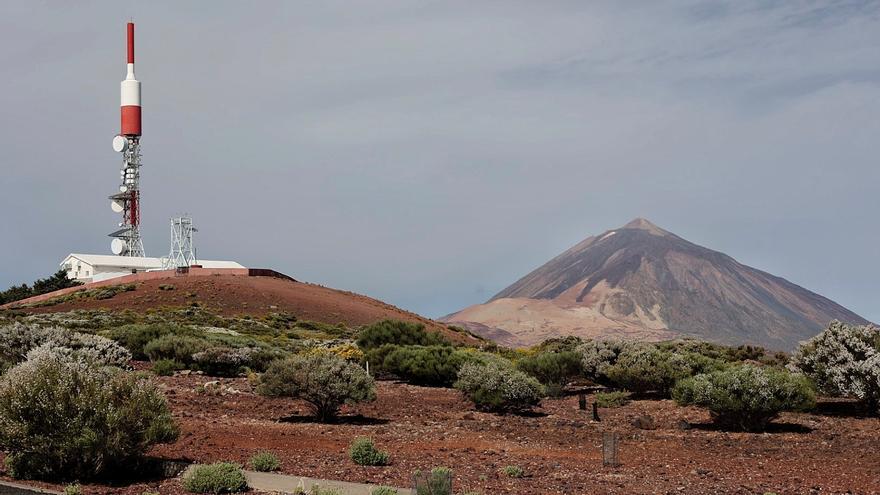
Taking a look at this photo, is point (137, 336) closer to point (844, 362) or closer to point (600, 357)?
point (600, 357)

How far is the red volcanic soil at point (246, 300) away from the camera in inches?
2119

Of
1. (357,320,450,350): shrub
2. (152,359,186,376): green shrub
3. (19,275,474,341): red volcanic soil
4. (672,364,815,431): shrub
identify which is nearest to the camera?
(672,364,815,431): shrub

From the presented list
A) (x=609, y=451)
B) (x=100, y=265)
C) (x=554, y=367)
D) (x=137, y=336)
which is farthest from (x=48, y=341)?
(x=100, y=265)

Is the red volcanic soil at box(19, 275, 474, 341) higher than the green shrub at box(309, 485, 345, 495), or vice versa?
the red volcanic soil at box(19, 275, 474, 341)

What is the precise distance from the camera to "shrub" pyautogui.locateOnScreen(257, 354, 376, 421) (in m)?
17.6

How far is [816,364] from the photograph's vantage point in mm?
21141

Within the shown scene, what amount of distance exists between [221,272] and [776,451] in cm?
5300

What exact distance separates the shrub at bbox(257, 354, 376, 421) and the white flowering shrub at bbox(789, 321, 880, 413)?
9414 millimetres

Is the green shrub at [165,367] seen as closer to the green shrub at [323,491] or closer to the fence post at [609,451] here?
the fence post at [609,451]

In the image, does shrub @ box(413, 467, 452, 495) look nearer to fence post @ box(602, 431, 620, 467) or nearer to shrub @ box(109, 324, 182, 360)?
fence post @ box(602, 431, 620, 467)

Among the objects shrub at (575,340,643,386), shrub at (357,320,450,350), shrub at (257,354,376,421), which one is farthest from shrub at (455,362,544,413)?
shrub at (357,320,450,350)

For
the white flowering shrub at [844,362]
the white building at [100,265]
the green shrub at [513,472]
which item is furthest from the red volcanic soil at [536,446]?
the white building at [100,265]

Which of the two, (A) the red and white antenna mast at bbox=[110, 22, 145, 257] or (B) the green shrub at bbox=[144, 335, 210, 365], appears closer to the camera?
(B) the green shrub at bbox=[144, 335, 210, 365]

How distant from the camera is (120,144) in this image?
A: 7888 cm
